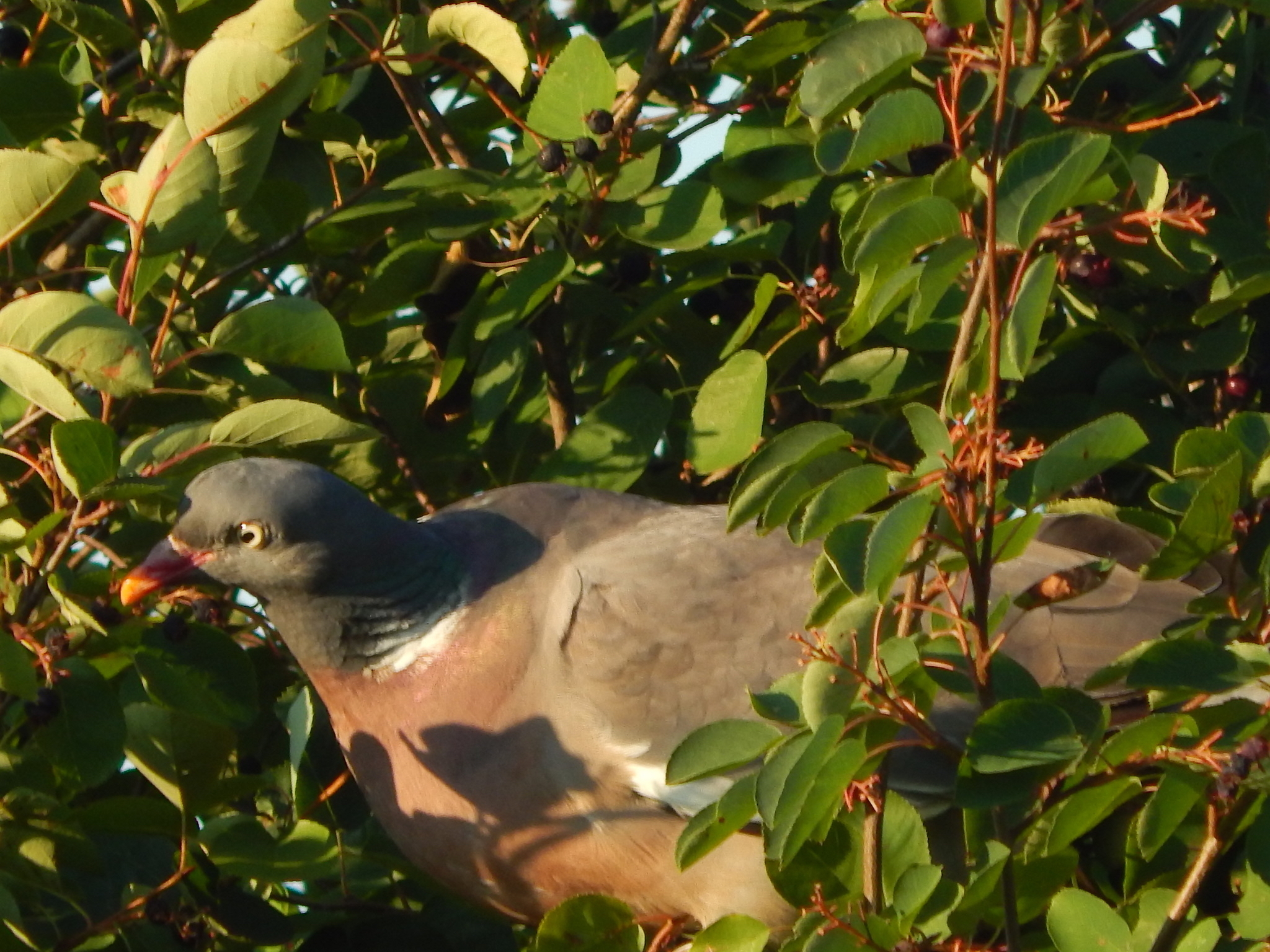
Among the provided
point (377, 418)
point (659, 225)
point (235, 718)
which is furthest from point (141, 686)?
point (659, 225)

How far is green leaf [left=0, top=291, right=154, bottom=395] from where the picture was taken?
7.78ft

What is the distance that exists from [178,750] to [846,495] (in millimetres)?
1197

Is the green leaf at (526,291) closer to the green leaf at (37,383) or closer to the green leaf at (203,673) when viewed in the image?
the green leaf at (203,673)

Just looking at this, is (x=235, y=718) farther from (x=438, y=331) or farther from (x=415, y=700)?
(x=438, y=331)

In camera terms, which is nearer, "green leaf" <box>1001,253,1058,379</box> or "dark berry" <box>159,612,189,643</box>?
"green leaf" <box>1001,253,1058,379</box>

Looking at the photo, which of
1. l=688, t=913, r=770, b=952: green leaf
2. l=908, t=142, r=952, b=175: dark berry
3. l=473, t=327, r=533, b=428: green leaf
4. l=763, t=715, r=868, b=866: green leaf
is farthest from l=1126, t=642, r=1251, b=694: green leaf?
l=473, t=327, r=533, b=428: green leaf

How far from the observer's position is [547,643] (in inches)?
122

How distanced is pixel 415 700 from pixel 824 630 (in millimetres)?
1223

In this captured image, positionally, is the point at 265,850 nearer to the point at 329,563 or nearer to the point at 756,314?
the point at 329,563

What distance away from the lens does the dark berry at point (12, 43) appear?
3.35 m

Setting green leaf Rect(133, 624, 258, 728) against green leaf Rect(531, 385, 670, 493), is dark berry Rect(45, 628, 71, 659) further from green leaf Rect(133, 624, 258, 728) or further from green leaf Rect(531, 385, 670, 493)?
green leaf Rect(531, 385, 670, 493)

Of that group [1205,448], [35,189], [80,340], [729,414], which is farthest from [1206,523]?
→ [35,189]

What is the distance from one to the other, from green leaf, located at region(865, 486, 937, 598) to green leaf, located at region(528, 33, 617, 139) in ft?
4.34

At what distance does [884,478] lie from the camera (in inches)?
76.5
